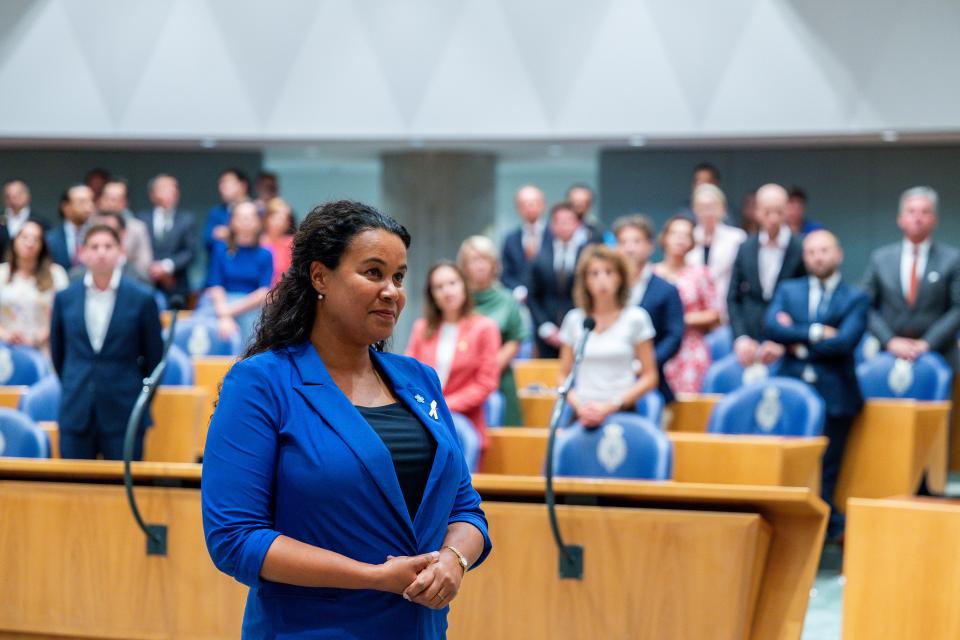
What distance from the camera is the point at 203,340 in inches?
248

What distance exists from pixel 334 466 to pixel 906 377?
14.1 feet

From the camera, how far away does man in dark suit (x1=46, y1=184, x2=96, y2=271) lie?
24.3 ft

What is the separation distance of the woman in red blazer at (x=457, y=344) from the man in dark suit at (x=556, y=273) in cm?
189

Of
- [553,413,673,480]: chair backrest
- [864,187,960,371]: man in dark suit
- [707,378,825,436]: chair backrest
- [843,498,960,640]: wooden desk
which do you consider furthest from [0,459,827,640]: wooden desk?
[864,187,960,371]: man in dark suit

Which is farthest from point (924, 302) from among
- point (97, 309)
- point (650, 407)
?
point (97, 309)

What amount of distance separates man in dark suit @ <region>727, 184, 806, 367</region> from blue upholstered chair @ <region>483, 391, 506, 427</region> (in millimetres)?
1420

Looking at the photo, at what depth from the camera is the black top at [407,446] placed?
1.80 m

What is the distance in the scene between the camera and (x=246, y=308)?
254 inches

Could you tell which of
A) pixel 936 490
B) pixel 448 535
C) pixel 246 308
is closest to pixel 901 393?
pixel 936 490

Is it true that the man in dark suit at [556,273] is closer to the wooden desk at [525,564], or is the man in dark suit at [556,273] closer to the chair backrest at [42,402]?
the chair backrest at [42,402]

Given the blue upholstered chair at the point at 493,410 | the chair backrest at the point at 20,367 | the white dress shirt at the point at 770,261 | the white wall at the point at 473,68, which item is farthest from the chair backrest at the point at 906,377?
the chair backrest at the point at 20,367

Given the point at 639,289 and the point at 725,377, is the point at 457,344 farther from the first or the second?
the point at 725,377

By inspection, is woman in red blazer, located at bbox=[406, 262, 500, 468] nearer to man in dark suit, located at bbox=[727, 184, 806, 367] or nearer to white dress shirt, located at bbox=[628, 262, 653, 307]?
white dress shirt, located at bbox=[628, 262, 653, 307]

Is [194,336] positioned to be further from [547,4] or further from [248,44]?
[547,4]
